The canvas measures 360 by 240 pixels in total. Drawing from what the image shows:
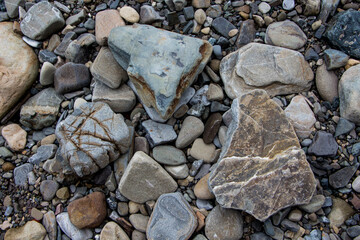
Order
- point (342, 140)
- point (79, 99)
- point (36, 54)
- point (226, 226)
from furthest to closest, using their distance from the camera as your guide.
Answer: point (36, 54) → point (79, 99) → point (342, 140) → point (226, 226)

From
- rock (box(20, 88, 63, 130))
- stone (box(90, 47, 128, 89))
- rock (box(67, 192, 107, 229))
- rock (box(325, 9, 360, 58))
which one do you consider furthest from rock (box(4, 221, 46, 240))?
rock (box(325, 9, 360, 58))

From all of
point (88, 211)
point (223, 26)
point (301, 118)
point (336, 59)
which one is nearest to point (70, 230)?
point (88, 211)

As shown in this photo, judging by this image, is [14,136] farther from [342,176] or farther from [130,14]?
[342,176]

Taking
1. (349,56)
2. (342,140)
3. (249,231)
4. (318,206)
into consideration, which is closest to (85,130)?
(249,231)

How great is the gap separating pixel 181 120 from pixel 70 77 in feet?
3.20

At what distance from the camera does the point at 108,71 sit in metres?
2.57

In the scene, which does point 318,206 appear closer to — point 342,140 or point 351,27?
point 342,140

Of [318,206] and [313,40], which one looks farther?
[313,40]

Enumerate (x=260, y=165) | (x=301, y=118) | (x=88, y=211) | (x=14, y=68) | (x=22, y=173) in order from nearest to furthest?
(x=260, y=165) < (x=88, y=211) < (x=301, y=118) < (x=22, y=173) < (x=14, y=68)

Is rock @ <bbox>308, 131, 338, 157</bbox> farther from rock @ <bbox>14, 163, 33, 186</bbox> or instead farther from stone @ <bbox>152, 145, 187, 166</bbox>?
rock @ <bbox>14, 163, 33, 186</bbox>

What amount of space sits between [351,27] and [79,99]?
7.35ft

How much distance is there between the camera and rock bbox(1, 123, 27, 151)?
2633mm

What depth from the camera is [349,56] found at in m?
2.58

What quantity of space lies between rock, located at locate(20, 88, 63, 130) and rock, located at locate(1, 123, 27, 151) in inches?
3.1
